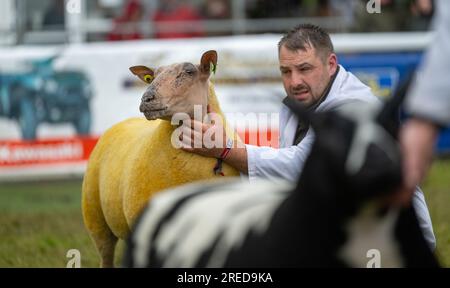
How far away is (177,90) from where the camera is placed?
5.39 m

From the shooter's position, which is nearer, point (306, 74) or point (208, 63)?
point (306, 74)

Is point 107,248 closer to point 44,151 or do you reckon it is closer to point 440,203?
point 440,203

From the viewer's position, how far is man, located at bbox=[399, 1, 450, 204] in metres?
2.89

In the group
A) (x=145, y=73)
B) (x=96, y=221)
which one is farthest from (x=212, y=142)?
(x=96, y=221)

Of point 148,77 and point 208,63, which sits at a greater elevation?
point 208,63

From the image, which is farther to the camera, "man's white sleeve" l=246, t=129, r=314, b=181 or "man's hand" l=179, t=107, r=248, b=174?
"man's hand" l=179, t=107, r=248, b=174

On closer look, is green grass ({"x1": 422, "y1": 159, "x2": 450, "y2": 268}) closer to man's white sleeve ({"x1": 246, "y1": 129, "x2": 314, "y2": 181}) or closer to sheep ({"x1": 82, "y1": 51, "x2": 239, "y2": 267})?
man's white sleeve ({"x1": 246, "y1": 129, "x2": 314, "y2": 181})

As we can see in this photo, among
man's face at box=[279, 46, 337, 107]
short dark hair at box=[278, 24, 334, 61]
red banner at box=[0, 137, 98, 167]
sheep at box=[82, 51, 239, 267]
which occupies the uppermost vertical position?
short dark hair at box=[278, 24, 334, 61]

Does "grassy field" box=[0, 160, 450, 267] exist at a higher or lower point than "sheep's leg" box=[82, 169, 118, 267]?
lower

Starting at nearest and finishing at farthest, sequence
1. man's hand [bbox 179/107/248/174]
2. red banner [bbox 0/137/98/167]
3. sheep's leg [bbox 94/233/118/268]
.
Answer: man's hand [bbox 179/107/248/174], sheep's leg [bbox 94/233/118/268], red banner [bbox 0/137/98/167]

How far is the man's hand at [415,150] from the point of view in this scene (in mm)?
2879

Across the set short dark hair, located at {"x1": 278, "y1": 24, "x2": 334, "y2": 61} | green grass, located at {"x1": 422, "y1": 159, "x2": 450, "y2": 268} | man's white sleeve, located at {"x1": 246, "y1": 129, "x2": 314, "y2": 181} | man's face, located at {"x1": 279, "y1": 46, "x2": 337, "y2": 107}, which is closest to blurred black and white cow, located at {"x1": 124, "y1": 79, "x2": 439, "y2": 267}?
man's white sleeve, located at {"x1": 246, "y1": 129, "x2": 314, "y2": 181}

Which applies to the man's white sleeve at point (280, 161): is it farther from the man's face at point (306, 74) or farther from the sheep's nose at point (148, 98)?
the sheep's nose at point (148, 98)

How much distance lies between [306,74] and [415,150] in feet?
8.07
